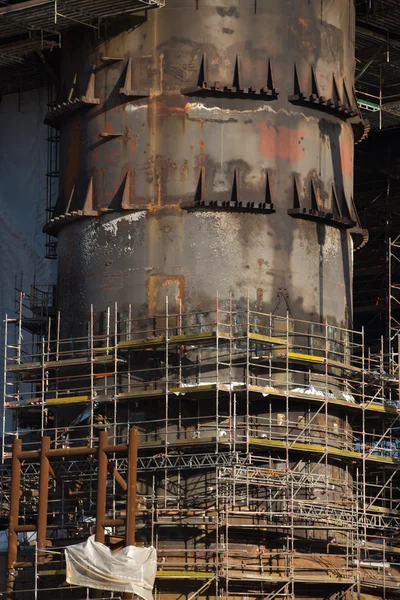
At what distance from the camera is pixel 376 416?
66438mm

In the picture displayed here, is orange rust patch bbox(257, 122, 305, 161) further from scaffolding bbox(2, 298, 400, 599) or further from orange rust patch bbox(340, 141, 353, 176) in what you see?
scaffolding bbox(2, 298, 400, 599)

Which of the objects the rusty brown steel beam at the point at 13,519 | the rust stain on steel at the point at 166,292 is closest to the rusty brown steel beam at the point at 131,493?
the rusty brown steel beam at the point at 13,519

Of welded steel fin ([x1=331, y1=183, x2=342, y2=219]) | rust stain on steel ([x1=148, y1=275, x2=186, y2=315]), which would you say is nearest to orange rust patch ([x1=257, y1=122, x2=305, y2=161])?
welded steel fin ([x1=331, y1=183, x2=342, y2=219])

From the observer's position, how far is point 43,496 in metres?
60.8

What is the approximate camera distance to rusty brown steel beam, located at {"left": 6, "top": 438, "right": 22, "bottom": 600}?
202 feet

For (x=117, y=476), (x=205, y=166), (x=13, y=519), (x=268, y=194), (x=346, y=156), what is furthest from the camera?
(x=346, y=156)

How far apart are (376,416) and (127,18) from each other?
55.8ft

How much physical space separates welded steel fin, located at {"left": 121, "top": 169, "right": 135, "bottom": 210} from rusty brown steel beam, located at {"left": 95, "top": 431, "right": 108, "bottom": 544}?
8568mm

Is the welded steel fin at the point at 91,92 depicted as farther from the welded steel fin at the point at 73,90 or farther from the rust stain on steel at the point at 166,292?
A: the rust stain on steel at the point at 166,292

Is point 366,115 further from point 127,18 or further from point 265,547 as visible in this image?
point 265,547

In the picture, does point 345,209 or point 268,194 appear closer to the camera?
point 268,194

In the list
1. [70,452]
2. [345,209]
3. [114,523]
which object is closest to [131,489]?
[114,523]

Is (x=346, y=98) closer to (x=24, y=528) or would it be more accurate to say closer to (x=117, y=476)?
(x=117, y=476)

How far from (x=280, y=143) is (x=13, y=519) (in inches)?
645
